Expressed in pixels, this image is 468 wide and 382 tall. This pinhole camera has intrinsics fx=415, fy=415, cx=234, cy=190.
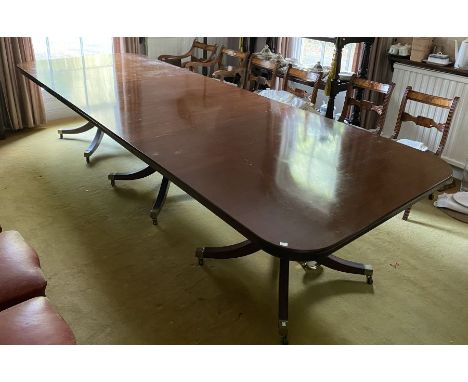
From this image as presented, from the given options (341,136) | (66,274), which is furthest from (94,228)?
(341,136)

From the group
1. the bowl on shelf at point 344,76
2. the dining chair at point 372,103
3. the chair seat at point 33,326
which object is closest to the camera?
the chair seat at point 33,326

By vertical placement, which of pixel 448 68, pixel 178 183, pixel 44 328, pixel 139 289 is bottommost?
pixel 139 289

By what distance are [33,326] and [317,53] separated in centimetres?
371

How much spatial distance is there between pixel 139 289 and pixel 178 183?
758mm

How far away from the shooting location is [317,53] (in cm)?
416

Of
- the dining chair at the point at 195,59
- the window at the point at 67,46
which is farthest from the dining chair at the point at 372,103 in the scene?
the window at the point at 67,46

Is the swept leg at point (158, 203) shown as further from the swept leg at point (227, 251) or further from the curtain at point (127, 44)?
the curtain at point (127, 44)

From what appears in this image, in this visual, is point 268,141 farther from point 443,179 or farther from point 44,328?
point 44,328

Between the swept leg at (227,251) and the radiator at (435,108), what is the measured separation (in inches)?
78.6

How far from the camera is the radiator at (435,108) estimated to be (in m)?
3.03

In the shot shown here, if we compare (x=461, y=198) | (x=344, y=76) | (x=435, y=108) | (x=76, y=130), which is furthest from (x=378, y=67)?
(x=76, y=130)

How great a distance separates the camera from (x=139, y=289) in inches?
78.3

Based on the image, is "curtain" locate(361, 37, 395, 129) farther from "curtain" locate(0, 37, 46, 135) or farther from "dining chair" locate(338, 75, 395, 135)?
"curtain" locate(0, 37, 46, 135)

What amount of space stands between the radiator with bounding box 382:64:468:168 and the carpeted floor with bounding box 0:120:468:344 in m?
0.69
